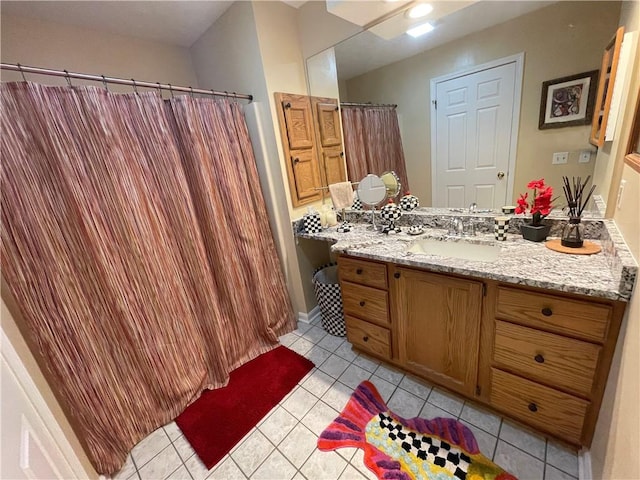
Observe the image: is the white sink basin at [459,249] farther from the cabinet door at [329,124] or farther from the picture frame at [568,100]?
the cabinet door at [329,124]

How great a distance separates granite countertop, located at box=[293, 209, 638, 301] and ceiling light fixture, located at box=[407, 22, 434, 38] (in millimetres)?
1039

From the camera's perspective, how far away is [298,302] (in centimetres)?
221

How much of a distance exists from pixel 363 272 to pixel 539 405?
94 cm

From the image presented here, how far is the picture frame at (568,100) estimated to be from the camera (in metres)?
1.12

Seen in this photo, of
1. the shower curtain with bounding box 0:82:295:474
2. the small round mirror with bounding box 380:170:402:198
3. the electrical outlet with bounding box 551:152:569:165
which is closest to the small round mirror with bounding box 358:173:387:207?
the small round mirror with bounding box 380:170:402:198

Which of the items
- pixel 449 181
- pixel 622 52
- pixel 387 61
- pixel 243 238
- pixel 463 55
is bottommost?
pixel 243 238

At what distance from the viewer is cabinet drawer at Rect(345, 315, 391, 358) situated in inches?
61.8

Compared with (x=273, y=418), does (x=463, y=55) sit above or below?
above

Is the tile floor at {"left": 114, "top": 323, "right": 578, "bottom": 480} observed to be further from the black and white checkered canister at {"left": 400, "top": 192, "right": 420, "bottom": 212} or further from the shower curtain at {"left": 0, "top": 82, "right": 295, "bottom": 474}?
the black and white checkered canister at {"left": 400, "top": 192, "right": 420, "bottom": 212}

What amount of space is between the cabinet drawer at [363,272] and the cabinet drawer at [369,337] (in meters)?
0.29

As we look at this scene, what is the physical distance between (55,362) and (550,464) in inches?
84.2

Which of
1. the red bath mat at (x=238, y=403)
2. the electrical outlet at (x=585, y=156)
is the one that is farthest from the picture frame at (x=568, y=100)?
the red bath mat at (x=238, y=403)

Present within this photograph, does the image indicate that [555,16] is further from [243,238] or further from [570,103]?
[243,238]

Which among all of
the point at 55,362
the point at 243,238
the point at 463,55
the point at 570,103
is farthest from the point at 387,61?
the point at 55,362
